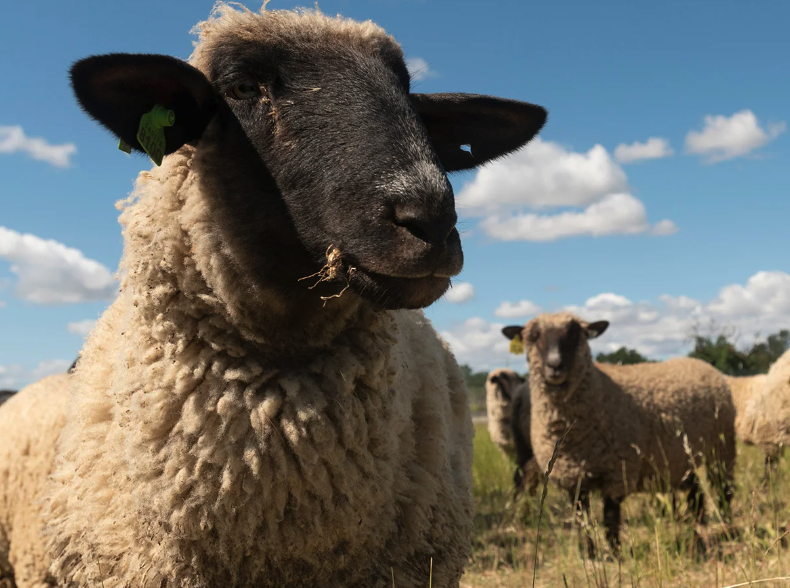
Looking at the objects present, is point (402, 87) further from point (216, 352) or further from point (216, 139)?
point (216, 352)

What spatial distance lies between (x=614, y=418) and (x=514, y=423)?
288 centimetres

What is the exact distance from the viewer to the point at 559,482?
21.8ft

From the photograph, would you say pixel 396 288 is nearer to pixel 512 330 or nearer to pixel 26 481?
pixel 26 481

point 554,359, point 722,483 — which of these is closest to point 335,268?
point 554,359

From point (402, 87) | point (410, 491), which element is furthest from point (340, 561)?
point (402, 87)

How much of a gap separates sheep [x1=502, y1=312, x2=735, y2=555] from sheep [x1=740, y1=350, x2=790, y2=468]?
159cm

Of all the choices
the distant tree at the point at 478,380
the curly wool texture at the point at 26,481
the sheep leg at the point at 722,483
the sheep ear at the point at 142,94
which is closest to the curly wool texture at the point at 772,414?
the sheep leg at the point at 722,483

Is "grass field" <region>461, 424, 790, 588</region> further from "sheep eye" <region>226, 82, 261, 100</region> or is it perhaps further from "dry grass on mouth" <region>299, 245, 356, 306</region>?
"sheep eye" <region>226, 82, 261, 100</region>

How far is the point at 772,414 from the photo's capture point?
9141 millimetres

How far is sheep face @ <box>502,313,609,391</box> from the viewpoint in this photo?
674 centimetres

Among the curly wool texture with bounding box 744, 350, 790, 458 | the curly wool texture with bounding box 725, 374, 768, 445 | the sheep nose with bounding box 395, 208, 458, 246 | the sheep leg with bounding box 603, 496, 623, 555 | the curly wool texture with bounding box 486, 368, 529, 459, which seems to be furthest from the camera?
the curly wool texture with bounding box 486, 368, 529, 459

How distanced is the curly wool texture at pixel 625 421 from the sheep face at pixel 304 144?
4.76m

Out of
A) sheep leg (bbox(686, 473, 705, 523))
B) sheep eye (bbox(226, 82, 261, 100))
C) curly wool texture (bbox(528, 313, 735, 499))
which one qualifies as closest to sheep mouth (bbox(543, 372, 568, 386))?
curly wool texture (bbox(528, 313, 735, 499))

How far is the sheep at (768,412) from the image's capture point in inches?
351
